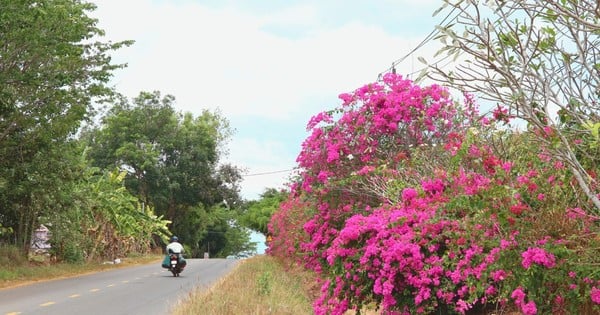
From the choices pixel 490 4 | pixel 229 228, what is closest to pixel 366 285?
pixel 490 4

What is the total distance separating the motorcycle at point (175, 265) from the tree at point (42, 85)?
15.0 ft

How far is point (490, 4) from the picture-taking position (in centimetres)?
360

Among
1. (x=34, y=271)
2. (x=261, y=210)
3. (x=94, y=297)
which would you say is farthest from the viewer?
(x=261, y=210)

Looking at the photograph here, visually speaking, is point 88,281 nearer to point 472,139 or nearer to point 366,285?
point 366,285

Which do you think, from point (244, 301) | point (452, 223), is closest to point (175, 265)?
point (244, 301)

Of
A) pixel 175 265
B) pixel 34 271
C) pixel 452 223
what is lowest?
pixel 175 265

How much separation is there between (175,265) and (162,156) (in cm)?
2743

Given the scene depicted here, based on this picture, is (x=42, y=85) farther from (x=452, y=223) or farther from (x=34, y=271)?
(x=452, y=223)

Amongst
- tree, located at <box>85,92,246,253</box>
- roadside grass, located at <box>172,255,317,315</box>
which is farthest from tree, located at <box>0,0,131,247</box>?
tree, located at <box>85,92,246,253</box>

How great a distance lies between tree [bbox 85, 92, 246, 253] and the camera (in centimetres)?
4812

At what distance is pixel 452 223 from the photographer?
23.2 feet

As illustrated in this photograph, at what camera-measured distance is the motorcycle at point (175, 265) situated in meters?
23.5

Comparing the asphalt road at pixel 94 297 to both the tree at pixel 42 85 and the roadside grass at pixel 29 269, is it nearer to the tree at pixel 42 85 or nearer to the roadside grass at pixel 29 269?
the roadside grass at pixel 29 269

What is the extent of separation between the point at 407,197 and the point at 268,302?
379 centimetres
